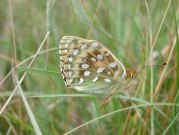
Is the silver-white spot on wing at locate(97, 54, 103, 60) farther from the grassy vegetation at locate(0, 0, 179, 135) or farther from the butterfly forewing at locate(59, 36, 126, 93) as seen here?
the grassy vegetation at locate(0, 0, 179, 135)

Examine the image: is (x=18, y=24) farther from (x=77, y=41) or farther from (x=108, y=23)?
(x=77, y=41)

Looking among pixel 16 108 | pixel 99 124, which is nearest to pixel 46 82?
pixel 16 108

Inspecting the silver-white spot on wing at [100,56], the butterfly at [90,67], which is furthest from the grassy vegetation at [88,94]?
the silver-white spot on wing at [100,56]

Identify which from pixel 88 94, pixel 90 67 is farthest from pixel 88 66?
pixel 88 94

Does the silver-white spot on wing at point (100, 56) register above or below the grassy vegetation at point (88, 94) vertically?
above

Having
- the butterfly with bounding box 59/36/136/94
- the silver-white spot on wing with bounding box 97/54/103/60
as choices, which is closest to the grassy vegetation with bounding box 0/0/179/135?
the butterfly with bounding box 59/36/136/94

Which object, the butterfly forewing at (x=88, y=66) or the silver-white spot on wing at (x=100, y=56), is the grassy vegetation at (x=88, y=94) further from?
the silver-white spot on wing at (x=100, y=56)
